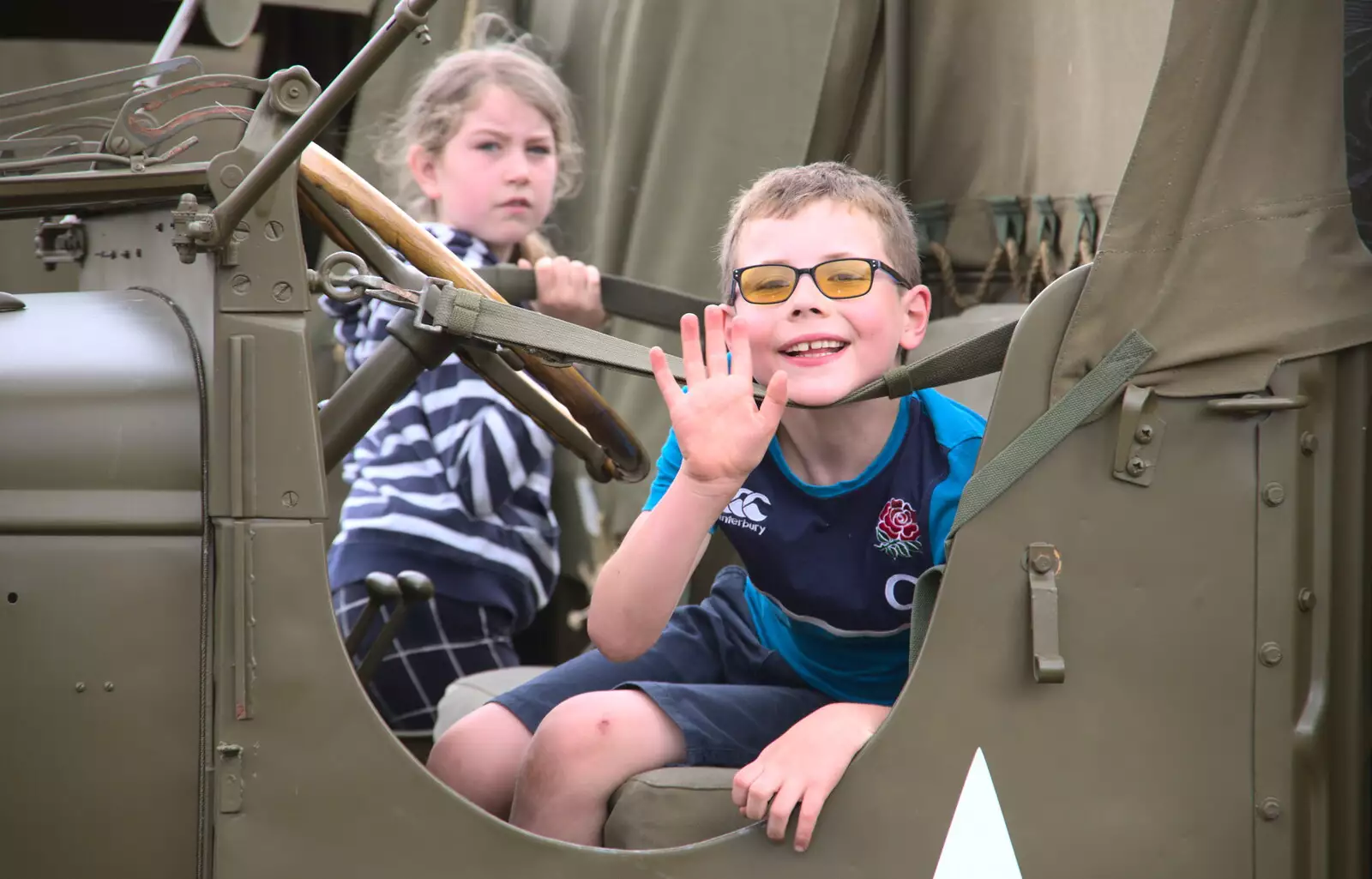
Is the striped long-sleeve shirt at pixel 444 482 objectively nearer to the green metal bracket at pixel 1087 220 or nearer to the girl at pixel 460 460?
the girl at pixel 460 460

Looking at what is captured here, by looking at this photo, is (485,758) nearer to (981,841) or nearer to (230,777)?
(230,777)

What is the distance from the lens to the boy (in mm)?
1551

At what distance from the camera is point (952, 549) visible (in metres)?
1.50

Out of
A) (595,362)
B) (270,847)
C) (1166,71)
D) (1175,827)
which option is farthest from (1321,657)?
(270,847)

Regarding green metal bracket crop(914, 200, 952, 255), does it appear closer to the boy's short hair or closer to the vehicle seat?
the boy's short hair

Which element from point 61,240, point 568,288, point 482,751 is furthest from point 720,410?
point 61,240

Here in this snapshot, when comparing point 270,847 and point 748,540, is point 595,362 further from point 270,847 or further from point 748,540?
point 270,847

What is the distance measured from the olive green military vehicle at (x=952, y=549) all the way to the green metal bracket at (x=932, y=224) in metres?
1.59

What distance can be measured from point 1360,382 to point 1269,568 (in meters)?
0.22

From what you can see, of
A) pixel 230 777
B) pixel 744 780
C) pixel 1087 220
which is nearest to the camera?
pixel 230 777

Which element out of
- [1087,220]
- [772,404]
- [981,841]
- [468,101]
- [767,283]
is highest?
[468,101]

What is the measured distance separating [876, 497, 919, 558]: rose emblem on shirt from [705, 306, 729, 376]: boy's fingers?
1.07 feet

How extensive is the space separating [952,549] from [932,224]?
1768 millimetres

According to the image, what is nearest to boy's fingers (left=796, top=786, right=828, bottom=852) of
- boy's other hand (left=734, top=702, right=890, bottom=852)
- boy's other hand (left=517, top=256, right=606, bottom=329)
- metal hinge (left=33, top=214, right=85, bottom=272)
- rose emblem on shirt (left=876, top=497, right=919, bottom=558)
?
boy's other hand (left=734, top=702, right=890, bottom=852)
